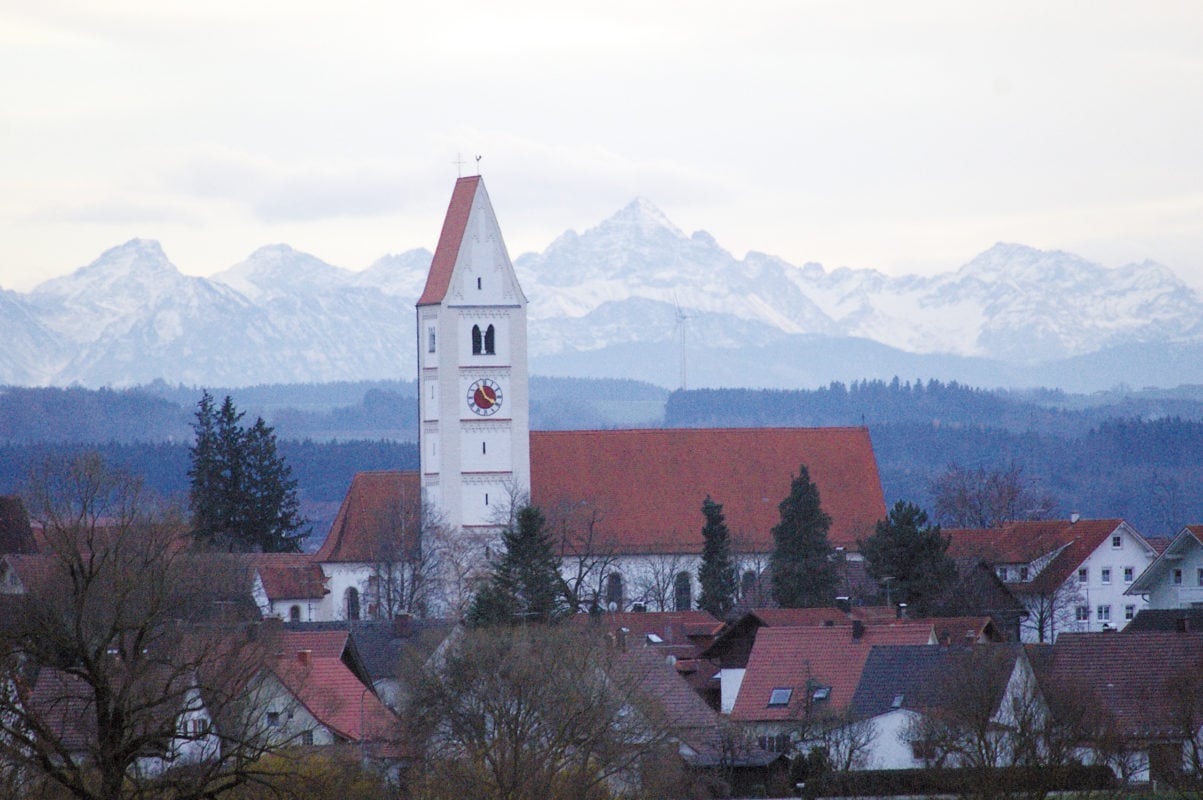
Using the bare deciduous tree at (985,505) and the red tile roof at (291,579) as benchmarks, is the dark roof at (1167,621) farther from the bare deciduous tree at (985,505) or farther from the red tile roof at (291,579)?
the bare deciduous tree at (985,505)

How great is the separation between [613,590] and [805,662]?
2936 centimetres

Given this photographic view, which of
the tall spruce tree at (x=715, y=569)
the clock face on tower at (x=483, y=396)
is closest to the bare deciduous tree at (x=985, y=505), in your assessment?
the tall spruce tree at (x=715, y=569)

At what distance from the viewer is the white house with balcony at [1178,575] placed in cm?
6825

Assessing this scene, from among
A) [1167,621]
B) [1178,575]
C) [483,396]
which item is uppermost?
[483,396]

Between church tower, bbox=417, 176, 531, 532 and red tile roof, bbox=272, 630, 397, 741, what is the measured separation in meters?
29.3

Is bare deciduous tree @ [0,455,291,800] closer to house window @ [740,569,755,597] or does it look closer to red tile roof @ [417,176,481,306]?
red tile roof @ [417,176,481,306]

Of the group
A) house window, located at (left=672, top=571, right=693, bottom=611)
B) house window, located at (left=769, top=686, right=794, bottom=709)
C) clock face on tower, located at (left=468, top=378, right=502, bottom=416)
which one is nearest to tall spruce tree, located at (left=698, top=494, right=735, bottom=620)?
house window, located at (left=672, top=571, right=693, bottom=611)

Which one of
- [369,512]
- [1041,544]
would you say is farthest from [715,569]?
[1041,544]

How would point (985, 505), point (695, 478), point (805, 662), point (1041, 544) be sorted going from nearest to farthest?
point (805, 662)
point (695, 478)
point (1041, 544)
point (985, 505)

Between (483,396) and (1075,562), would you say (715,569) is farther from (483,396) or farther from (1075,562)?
(1075,562)

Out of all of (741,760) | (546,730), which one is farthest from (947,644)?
(546,730)

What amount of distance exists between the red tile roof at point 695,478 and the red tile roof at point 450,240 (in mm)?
8382

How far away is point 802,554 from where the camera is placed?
74438 millimetres

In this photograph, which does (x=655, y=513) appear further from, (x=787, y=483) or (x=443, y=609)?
(x=443, y=609)
